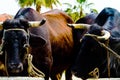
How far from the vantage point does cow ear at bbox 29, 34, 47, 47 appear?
9473 millimetres

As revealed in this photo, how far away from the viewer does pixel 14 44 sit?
346 inches

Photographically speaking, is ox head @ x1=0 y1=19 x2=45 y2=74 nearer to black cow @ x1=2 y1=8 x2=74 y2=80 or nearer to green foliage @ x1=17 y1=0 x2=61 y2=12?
black cow @ x1=2 y1=8 x2=74 y2=80

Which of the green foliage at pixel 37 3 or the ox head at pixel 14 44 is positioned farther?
the green foliage at pixel 37 3

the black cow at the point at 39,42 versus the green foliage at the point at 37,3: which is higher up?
the black cow at the point at 39,42

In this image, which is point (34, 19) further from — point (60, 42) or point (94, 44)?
point (94, 44)

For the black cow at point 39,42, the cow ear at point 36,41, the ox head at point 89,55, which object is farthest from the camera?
the cow ear at point 36,41

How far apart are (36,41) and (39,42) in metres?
0.09

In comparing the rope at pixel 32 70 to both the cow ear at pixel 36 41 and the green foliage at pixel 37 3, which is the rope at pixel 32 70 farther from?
the green foliage at pixel 37 3

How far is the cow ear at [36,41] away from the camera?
9473 mm

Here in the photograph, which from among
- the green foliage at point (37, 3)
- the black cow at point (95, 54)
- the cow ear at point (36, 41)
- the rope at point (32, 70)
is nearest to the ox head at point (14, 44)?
the cow ear at point (36, 41)

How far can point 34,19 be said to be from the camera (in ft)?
34.4

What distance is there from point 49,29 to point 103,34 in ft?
8.28

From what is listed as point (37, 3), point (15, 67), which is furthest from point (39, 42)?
point (37, 3)

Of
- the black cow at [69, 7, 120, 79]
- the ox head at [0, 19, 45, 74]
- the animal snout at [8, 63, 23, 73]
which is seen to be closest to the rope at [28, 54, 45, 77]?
the ox head at [0, 19, 45, 74]
